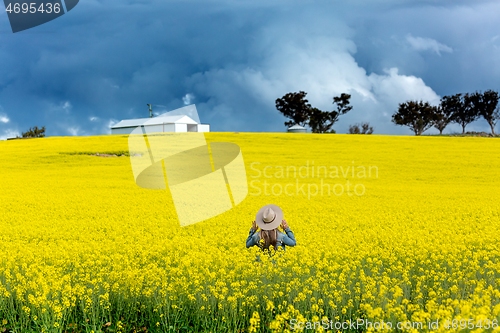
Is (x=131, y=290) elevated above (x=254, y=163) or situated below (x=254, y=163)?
below

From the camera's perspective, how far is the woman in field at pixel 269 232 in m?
5.66

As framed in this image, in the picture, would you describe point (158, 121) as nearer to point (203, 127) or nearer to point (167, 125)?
point (167, 125)

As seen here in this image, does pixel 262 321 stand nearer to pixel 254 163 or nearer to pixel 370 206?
pixel 370 206

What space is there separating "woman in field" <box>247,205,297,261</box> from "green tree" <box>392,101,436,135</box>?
73147 millimetres

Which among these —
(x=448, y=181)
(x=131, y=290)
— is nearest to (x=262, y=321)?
(x=131, y=290)

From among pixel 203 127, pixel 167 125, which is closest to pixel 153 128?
pixel 167 125

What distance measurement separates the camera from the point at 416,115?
70688mm

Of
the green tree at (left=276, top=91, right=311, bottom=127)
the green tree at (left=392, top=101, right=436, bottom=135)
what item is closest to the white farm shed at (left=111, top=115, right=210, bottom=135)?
the green tree at (left=276, top=91, right=311, bottom=127)

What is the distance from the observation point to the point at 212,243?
8.60 metres

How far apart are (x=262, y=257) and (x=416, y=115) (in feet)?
244

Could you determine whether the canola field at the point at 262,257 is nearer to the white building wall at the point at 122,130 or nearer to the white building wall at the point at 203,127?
the white building wall at the point at 203,127

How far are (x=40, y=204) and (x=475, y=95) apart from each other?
7862 cm

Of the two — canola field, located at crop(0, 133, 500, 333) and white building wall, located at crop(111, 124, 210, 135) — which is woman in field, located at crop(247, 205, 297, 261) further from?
white building wall, located at crop(111, 124, 210, 135)

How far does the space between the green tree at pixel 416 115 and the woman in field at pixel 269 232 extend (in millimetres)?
73147
